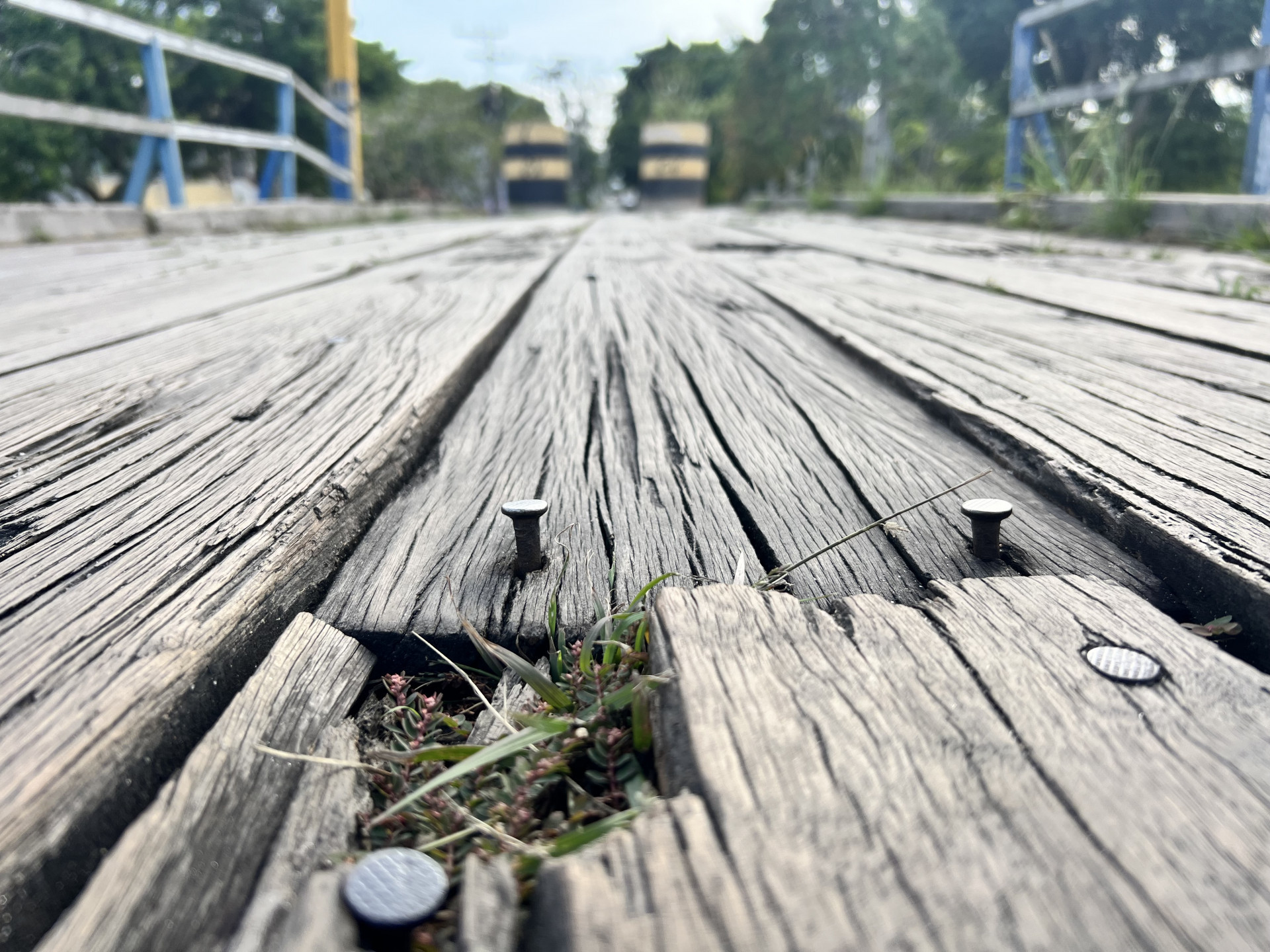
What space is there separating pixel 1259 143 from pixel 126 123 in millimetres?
6370

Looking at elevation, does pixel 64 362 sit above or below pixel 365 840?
above

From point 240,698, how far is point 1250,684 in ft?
Result: 2.31

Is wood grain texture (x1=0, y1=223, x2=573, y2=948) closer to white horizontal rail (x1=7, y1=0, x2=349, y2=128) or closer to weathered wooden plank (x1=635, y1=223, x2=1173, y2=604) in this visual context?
weathered wooden plank (x1=635, y1=223, x2=1173, y2=604)

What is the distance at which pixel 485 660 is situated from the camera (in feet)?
2.42

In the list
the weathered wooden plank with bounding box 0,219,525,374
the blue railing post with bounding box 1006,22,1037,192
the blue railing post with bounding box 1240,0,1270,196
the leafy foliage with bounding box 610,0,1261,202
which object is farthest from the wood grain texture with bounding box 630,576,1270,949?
the leafy foliage with bounding box 610,0,1261,202

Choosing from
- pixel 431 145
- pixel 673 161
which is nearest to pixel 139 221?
pixel 673 161

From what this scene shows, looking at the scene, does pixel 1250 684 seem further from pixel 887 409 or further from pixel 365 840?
pixel 887 409

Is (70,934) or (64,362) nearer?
(70,934)

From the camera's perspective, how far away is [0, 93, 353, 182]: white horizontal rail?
4203mm

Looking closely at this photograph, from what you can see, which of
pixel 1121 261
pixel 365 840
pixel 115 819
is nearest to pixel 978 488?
pixel 365 840

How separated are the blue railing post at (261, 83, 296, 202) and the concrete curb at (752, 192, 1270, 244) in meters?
5.07

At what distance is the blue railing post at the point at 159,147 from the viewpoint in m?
5.33

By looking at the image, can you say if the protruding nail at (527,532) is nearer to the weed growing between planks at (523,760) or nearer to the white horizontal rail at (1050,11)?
the weed growing between planks at (523,760)

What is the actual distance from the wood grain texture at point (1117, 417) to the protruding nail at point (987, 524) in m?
0.13
